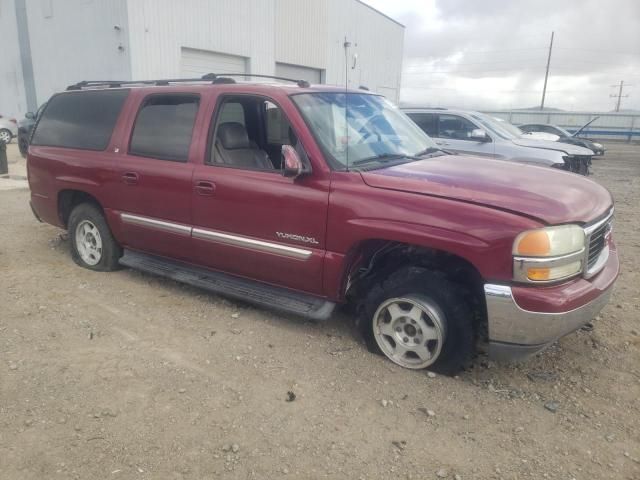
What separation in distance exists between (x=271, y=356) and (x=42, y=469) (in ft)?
5.00

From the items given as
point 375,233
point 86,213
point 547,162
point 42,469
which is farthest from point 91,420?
point 547,162

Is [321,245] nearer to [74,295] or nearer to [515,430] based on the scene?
[515,430]

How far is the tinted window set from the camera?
187 inches

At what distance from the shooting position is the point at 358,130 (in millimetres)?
3836

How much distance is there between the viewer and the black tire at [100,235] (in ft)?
16.2

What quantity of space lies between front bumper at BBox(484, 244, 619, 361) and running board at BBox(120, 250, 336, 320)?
1.16 m

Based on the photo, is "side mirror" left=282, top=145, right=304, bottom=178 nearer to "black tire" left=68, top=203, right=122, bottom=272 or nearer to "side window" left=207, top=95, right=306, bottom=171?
"side window" left=207, top=95, right=306, bottom=171

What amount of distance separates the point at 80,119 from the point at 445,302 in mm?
3972

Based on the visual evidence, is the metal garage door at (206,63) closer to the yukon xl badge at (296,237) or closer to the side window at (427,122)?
the side window at (427,122)

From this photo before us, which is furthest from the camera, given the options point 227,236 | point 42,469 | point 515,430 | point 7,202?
point 7,202

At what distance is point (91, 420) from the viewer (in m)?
2.84

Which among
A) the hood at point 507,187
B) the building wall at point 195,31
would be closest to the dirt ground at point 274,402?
the hood at point 507,187

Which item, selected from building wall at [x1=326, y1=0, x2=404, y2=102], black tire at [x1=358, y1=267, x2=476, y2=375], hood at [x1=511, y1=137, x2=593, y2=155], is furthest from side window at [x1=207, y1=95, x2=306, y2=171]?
building wall at [x1=326, y1=0, x2=404, y2=102]

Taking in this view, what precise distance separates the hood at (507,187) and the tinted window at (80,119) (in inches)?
109
